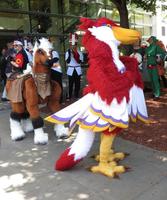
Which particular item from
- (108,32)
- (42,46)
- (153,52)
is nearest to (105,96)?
(108,32)

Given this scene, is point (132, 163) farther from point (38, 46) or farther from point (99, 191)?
point (38, 46)

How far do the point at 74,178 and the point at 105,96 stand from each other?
3.86ft

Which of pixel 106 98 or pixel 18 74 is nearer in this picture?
pixel 106 98

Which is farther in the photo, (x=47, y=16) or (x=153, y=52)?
(x=47, y=16)

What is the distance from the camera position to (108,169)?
5000 millimetres

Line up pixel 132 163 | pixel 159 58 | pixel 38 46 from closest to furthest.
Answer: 1. pixel 132 163
2. pixel 38 46
3. pixel 159 58

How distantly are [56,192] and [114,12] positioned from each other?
17107 millimetres

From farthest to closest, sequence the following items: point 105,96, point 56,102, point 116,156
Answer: point 56,102, point 116,156, point 105,96

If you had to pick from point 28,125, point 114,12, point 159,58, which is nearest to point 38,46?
point 28,125

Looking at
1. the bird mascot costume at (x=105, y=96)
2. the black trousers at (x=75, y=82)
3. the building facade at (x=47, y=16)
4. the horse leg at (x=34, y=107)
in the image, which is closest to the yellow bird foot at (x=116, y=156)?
the bird mascot costume at (x=105, y=96)

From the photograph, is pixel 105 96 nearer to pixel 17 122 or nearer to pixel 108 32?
pixel 108 32

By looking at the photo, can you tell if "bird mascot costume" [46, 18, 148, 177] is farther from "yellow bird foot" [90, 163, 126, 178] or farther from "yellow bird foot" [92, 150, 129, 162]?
"yellow bird foot" [92, 150, 129, 162]

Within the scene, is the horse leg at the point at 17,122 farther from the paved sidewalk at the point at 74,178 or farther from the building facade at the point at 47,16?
the building facade at the point at 47,16

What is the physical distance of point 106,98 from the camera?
190 inches
